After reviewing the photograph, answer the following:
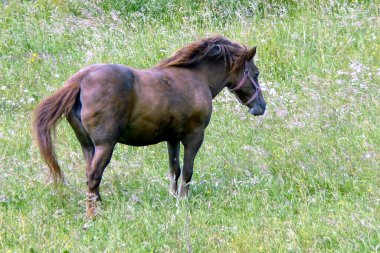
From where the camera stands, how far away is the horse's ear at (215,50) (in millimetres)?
8031

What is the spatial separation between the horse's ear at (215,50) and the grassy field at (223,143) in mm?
987

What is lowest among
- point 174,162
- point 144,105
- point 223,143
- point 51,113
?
point 223,143

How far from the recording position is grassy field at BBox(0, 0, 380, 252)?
6.36 m

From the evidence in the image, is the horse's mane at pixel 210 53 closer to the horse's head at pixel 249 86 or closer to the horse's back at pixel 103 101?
the horse's head at pixel 249 86

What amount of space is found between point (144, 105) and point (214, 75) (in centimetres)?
107

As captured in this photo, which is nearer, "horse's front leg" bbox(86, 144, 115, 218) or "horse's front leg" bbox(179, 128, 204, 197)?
"horse's front leg" bbox(86, 144, 115, 218)

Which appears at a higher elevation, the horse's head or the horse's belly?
the horse's belly

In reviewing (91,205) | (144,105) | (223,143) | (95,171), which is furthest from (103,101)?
(223,143)

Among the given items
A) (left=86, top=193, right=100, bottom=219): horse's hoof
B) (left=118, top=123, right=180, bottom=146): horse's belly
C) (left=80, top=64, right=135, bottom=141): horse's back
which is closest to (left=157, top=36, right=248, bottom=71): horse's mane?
(left=118, top=123, right=180, bottom=146): horse's belly

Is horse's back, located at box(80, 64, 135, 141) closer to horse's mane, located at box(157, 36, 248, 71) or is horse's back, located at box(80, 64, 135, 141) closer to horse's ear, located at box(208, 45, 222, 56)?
horse's mane, located at box(157, 36, 248, 71)

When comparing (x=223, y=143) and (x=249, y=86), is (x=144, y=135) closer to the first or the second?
(x=249, y=86)

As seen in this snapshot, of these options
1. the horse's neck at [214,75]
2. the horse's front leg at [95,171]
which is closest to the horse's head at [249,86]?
the horse's neck at [214,75]

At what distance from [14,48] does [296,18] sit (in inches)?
160

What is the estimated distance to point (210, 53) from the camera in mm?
8023
